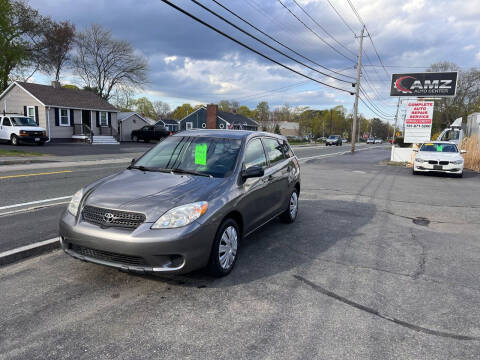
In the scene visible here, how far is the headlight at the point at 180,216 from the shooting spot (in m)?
3.19

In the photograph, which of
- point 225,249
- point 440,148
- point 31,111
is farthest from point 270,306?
point 31,111

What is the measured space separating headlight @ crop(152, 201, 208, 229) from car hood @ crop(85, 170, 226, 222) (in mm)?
48

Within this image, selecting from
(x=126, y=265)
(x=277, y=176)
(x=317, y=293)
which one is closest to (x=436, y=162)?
(x=277, y=176)

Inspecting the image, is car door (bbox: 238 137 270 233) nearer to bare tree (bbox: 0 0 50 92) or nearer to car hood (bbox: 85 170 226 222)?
car hood (bbox: 85 170 226 222)

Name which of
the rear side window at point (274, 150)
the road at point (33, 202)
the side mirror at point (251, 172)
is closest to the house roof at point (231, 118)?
the road at point (33, 202)

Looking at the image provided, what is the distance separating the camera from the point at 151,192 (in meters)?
3.53

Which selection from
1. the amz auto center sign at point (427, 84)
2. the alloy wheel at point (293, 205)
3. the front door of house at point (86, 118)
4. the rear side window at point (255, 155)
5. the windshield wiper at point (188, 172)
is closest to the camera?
the windshield wiper at point (188, 172)

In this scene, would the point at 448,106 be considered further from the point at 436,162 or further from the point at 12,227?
the point at 12,227

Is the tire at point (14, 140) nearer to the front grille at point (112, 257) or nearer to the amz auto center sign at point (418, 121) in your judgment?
the front grille at point (112, 257)

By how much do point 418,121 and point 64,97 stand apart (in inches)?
1251

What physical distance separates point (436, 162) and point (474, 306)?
12323mm

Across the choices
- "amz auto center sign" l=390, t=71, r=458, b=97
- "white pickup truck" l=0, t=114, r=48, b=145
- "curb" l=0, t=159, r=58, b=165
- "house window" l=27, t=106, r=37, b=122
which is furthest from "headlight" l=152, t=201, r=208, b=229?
"house window" l=27, t=106, r=37, b=122

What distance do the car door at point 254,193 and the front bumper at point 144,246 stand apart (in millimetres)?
893

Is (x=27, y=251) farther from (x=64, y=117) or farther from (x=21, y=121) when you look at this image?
(x=64, y=117)
